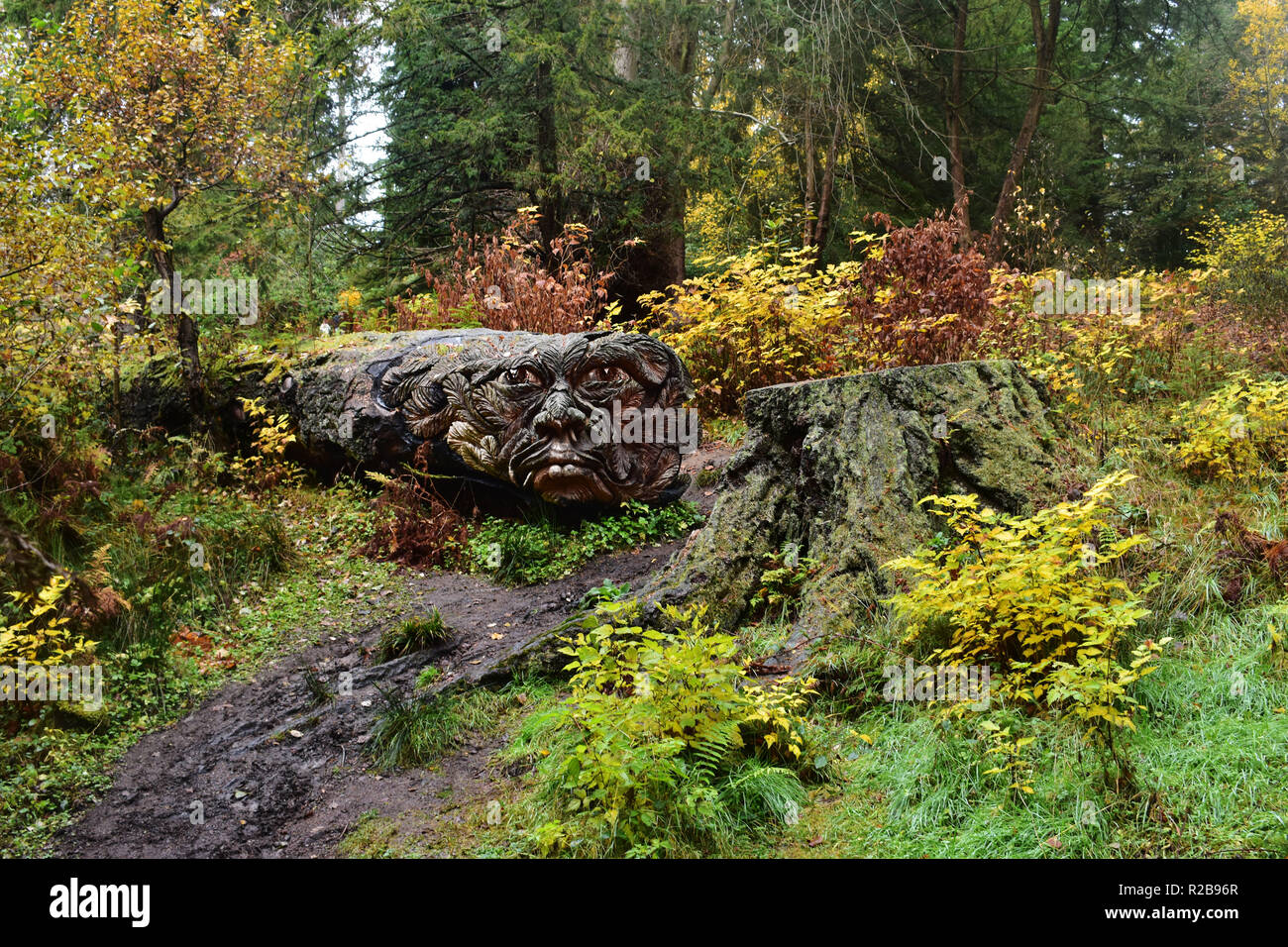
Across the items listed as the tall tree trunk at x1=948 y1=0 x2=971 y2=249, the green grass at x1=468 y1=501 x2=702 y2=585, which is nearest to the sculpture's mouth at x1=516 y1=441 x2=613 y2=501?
the green grass at x1=468 y1=501 x2=702 y2=585

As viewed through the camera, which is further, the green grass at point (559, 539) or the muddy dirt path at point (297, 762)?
the green grass at point (559, 539)

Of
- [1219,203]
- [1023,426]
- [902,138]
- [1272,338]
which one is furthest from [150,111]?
[1219,203]

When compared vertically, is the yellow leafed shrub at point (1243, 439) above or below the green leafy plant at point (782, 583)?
above

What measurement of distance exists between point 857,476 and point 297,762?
3454 mm

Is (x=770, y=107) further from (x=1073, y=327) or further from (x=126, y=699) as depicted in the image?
(x=126, y=699)

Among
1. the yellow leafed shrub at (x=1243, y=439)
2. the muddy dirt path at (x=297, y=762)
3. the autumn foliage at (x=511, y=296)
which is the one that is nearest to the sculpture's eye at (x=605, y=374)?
the muddy dirt path at (x=297, y=762)

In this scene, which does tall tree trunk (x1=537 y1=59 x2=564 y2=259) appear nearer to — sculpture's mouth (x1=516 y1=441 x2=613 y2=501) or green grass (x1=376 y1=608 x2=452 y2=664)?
sculpture's mouth (x1=516 y1=441 x2=613 y2=501)

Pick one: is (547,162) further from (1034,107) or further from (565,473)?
(1034,107)

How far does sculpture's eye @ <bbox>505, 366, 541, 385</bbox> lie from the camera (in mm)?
7141

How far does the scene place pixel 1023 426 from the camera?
4.89m

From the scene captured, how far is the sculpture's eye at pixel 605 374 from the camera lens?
7.05 m

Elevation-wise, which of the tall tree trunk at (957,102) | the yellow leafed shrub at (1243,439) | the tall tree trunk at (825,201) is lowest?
the yellow leafed shrub at (1243,439)

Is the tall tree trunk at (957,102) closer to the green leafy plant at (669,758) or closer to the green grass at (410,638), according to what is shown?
the green grass at (410,638)
